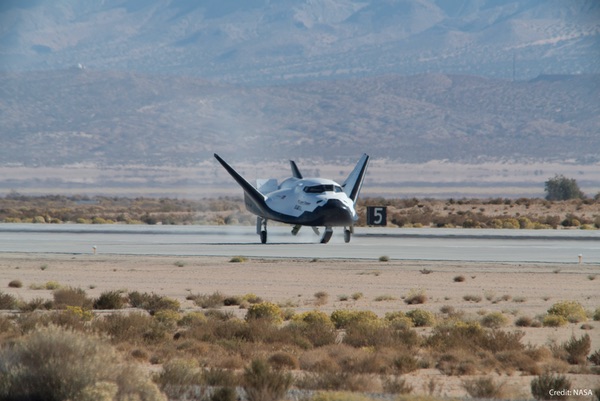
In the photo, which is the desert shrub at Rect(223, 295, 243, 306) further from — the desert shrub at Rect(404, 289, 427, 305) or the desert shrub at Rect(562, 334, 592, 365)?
the desert shrub at Rect(562, 334, 592, 365)

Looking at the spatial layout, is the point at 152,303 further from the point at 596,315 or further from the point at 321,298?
the point at 596,315

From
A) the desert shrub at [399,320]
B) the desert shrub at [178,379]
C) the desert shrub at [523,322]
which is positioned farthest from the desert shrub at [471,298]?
the desert shrub at [178,379]

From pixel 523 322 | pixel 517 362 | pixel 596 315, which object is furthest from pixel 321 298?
pixel 517 362

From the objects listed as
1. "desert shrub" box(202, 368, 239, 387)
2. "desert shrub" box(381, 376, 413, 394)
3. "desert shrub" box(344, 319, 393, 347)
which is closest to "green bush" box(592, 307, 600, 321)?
"desert shrub" box(344, 319, 393, 347)

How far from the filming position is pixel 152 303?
28.9m

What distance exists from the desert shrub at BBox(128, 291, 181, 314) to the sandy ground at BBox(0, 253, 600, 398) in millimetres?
962

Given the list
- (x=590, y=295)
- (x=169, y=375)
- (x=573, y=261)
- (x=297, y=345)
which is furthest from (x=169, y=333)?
(x=573, y=261)

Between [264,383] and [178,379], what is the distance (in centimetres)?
141

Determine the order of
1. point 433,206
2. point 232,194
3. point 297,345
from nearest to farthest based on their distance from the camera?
point 297,345 → point 433,206 → point 232,194

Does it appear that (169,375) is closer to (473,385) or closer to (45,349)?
(45,349)

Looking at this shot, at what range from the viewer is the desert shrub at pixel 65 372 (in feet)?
47.1

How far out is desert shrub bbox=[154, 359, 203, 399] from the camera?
15867mm

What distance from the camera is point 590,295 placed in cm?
3278

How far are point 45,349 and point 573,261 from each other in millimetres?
31336
